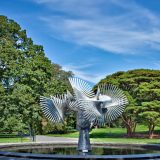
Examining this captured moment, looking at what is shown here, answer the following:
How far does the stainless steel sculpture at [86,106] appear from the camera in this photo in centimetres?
1866

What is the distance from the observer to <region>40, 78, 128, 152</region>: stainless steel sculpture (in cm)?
1866

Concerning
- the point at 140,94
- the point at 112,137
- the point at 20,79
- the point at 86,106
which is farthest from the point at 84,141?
the point at 112,137

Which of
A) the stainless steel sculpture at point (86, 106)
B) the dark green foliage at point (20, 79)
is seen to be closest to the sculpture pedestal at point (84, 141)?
the stainless steel sculpture at point (86, 106)

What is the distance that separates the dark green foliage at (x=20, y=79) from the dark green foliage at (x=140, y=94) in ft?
30.0

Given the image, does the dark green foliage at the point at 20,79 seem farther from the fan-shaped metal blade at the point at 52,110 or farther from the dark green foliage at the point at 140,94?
the fan-shaped metal blade at the point at 52,110

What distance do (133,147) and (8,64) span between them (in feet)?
62.4

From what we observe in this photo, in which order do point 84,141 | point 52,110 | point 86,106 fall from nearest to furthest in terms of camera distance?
1. point 86,106
2. point 84,141
3. point 52,110

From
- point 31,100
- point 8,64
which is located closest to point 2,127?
point 31,100

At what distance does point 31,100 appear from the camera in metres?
37.7

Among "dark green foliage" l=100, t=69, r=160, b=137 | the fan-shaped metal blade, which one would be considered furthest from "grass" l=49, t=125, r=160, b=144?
the fan-shaped metal blade

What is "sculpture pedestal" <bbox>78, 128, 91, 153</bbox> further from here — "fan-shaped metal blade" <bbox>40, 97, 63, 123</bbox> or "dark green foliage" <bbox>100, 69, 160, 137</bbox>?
"dark green foliage" <bbox>100, 69, 160, 137</bbox>

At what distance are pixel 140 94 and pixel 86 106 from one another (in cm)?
2660

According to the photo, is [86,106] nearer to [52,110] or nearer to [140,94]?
[52,110]

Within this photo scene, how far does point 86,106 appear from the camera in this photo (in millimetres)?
18188
